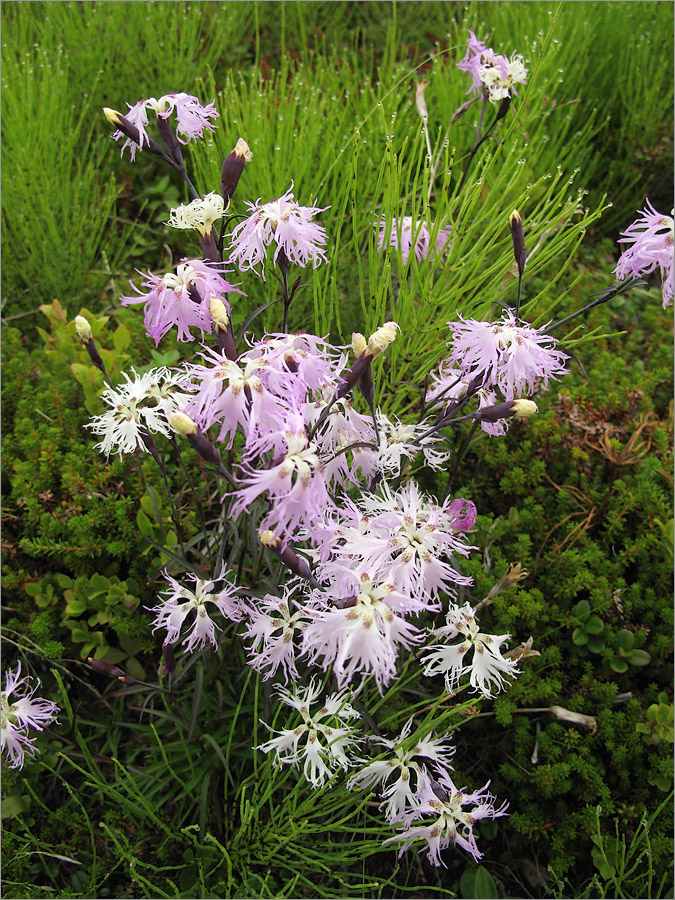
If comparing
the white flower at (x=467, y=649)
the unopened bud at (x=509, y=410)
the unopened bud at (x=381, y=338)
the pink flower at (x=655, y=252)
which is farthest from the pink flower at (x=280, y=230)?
the white flower at (x=467, y=649)

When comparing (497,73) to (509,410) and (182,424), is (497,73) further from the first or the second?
(182,424)

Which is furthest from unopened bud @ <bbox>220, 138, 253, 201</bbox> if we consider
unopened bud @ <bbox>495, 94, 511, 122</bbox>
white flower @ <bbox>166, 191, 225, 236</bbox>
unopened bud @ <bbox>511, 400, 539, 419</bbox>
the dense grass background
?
unopened bud @ <bbox>495, 94, 511, 122</bbox>

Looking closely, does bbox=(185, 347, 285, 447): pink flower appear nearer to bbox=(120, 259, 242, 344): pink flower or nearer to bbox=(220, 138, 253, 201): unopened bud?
bbox=(120, 259, 242, 344): pink flower

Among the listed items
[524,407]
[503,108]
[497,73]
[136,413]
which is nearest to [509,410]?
[524,407]

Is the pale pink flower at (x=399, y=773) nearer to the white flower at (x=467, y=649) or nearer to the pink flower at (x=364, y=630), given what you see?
the white flower at (x=467, y=649)

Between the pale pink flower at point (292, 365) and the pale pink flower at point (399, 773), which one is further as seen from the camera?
the pale pink flower at point (399, 773)

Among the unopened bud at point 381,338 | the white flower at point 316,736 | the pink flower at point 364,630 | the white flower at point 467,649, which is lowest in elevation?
the white flower at point 316,736

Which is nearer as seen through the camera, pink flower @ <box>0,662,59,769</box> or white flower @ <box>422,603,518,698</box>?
white flower @ <box>422,603,518,698</box>
